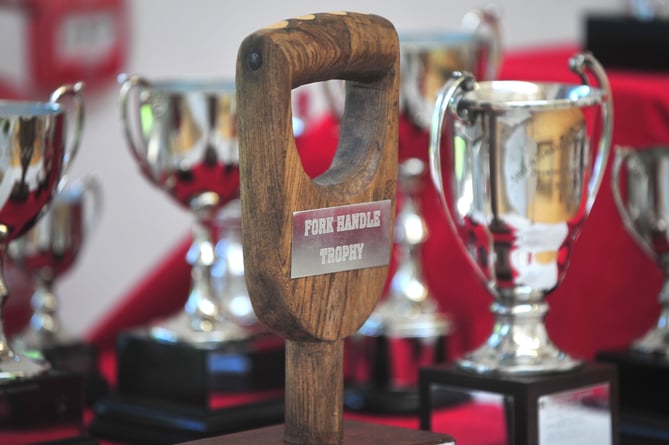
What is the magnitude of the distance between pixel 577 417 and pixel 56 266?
20.6 inches

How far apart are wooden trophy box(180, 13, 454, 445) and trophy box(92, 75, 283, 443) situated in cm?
22

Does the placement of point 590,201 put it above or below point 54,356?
above

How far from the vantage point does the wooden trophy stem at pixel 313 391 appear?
2.49 ft

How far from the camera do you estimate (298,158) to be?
72cm

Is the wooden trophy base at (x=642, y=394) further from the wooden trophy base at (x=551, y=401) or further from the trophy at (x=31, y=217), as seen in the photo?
the trophy at (x=31, y=217)

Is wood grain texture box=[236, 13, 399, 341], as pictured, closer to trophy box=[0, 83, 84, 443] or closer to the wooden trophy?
the wooden trophy

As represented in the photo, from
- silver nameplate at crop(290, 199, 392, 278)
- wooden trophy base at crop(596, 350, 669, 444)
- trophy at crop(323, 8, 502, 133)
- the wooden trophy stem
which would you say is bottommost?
wooden trophy base at crop(596, 350, 669, 444)

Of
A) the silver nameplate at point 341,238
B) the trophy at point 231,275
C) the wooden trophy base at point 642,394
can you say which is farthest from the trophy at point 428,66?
the silver nameplate at point 341,238

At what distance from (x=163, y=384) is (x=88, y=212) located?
237 millimetres

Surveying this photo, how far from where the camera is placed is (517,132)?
0.87 metres

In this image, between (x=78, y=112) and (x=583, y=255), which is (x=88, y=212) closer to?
(x=78, y=112)

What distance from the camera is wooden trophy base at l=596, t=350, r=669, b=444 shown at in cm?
98

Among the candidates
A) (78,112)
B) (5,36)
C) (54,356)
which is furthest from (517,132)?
(5,36)

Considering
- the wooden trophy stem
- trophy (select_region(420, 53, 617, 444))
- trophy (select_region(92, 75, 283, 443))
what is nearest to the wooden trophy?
the wooden trophy stem
